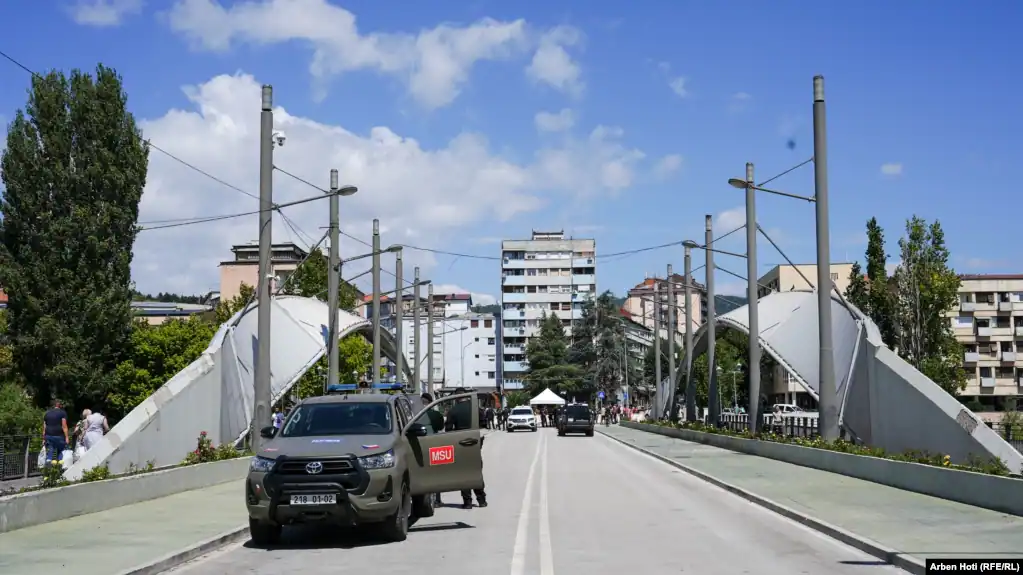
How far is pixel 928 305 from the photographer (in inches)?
2623

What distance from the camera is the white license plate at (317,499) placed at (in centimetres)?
1229

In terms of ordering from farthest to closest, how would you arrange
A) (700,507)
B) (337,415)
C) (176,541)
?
(700,507)
(337,415)
(176,541)

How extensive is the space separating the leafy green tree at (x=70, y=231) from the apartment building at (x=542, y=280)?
92.8m

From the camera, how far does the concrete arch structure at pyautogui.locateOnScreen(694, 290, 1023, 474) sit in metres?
27.6

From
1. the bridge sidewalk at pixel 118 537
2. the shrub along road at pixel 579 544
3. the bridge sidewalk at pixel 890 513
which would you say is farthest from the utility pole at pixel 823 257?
the bridge sidewalk at pixel 118 537

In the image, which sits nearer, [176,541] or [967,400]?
[176,541]

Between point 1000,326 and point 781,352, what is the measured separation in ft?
215

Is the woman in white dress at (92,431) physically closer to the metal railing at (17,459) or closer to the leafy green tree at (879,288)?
the metal railing at (17,459)

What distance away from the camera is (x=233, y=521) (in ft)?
49.9

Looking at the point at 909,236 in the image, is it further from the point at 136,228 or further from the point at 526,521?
the point at 526,521

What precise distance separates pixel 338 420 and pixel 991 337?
322 ft

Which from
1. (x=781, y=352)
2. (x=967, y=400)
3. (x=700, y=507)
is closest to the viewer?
(x=700, y=507)

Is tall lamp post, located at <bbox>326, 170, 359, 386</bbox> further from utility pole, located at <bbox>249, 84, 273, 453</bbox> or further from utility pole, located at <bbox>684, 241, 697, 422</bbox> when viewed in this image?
utility pole, located at <bbox>684, 241, 697, 422</bbox>

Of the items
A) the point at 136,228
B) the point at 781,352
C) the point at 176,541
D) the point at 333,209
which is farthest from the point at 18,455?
the point at 781,352
